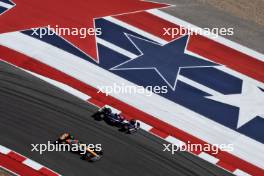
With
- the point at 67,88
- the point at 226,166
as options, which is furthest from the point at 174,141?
the point at 67,88

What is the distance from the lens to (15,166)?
23.2 metres

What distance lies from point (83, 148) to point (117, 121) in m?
2.25

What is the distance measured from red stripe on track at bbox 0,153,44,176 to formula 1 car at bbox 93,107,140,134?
415cm

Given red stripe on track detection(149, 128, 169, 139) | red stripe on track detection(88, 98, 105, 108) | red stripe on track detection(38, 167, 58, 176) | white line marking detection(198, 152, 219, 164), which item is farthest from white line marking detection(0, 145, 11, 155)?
white line marking detection(198, 152, 219, 164)

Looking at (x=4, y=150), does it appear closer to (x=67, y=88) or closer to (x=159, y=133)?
(x=67, y=88)

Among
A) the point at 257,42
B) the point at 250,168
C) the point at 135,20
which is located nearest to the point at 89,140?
the point at 250,168

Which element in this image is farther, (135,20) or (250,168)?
(135,20)

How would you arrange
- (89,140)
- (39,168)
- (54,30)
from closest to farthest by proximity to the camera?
(39,168), (89,140), (54,30)

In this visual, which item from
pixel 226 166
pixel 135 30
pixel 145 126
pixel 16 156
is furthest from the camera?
pixel 135 30

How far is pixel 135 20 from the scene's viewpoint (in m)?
33.0

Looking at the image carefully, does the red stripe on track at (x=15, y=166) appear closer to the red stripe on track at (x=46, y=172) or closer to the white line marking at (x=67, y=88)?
the red stripe on track at (x=46, y=172)

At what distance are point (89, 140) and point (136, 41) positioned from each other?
27.5 ft

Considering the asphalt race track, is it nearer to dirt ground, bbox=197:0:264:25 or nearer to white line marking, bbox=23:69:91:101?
white line marking, bbox=23:69:91:101

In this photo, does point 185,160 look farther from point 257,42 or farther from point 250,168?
point 257,42
